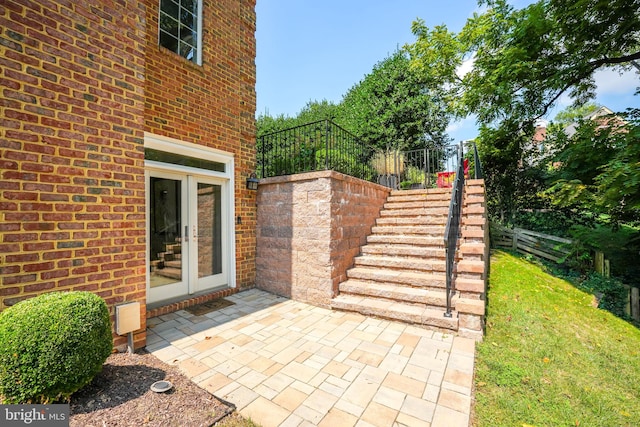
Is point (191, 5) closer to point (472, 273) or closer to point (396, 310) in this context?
point (396, 310)

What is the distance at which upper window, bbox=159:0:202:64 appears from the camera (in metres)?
4.09

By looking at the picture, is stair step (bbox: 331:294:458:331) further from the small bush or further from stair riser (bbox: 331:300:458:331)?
the small bush

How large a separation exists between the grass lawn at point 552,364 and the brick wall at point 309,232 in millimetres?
2343

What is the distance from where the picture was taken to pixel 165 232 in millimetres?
4141

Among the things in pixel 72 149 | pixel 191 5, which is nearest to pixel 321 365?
pixel 72 149

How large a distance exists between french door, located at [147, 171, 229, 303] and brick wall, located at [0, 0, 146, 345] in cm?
112

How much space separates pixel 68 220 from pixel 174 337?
1.75 meters

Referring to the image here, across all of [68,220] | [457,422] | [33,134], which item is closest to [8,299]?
[68,220]

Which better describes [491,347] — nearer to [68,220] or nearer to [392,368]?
[392,368]

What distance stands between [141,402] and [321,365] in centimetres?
154

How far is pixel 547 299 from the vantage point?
480 cm

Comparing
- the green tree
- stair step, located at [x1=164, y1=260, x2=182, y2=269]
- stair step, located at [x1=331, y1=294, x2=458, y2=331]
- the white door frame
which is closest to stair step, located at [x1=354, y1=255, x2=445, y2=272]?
stair step, located at [x1=331, y1=294, x2=458, y2=331]

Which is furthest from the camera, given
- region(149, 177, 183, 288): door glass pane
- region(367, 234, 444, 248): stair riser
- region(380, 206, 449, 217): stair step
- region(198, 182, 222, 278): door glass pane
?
region(380, 206, 449, 217): stair step

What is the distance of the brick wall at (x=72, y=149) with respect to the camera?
220 centimetres
